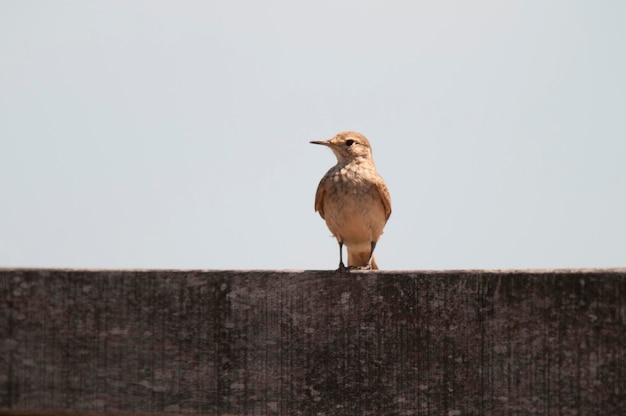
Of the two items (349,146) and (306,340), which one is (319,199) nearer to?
(349,146)

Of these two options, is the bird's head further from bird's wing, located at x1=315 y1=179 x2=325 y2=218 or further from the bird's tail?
the bird's tail

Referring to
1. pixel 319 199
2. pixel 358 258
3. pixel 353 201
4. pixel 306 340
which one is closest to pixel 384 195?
pixel 353 201

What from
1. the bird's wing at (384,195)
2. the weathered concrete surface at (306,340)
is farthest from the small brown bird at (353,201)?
the weathered concrete surface at (306,340)

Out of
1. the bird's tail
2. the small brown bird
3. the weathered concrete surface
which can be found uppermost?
the small brown bird

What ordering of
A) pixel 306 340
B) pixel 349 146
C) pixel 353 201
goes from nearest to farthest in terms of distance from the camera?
pixel 306 340 → pixel 353 201 → pixel 349 146

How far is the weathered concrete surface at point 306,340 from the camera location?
2646mm

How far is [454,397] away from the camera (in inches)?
105

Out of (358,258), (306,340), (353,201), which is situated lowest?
(306,340)

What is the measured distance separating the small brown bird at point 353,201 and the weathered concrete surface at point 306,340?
286 centimetres

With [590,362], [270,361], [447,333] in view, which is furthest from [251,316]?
[590,362]

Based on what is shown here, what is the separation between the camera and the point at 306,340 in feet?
9.00

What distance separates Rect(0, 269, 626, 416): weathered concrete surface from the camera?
2646 mm

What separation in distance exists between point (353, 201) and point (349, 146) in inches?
25.8

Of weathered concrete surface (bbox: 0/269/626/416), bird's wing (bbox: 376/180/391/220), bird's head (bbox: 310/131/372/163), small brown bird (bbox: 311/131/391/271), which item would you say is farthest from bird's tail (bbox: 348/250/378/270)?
weathered concrete surface (bbox: 0/269/626/416)
